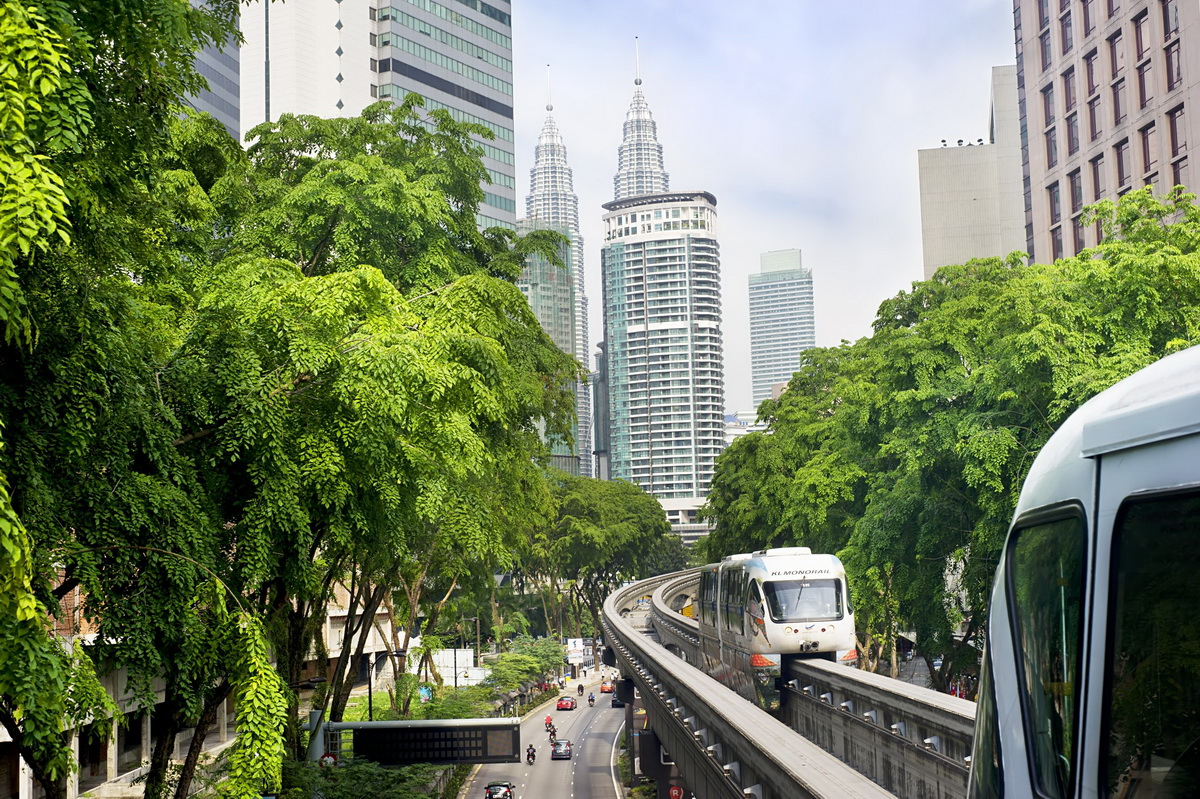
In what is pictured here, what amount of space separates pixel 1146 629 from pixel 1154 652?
75mm

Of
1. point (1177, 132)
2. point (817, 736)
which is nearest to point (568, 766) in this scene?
point (817, 736)

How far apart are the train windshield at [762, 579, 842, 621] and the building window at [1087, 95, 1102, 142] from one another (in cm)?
3472

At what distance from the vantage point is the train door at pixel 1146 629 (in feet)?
11.4

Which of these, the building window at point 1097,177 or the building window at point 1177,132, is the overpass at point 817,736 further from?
the building window at point 1097,177

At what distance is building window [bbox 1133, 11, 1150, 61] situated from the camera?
4681cm

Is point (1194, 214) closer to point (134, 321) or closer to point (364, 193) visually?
point (364, 193)

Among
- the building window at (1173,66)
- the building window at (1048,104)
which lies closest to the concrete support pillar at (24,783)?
the building window at (1173,66)

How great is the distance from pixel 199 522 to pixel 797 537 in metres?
34.8

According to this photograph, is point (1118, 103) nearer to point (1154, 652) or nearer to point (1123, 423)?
point (1123, 423)

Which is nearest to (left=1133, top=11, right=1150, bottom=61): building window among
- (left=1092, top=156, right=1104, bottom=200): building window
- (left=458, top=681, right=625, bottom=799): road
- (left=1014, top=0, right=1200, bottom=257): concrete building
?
(left=1014, top=0, right=1200, bottom=257): concrete building

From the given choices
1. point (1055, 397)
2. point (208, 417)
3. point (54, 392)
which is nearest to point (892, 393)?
point (1055, 397)

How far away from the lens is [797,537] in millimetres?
43344

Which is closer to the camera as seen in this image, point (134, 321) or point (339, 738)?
point (134, 321)

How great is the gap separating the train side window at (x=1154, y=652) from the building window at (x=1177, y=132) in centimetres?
4638
